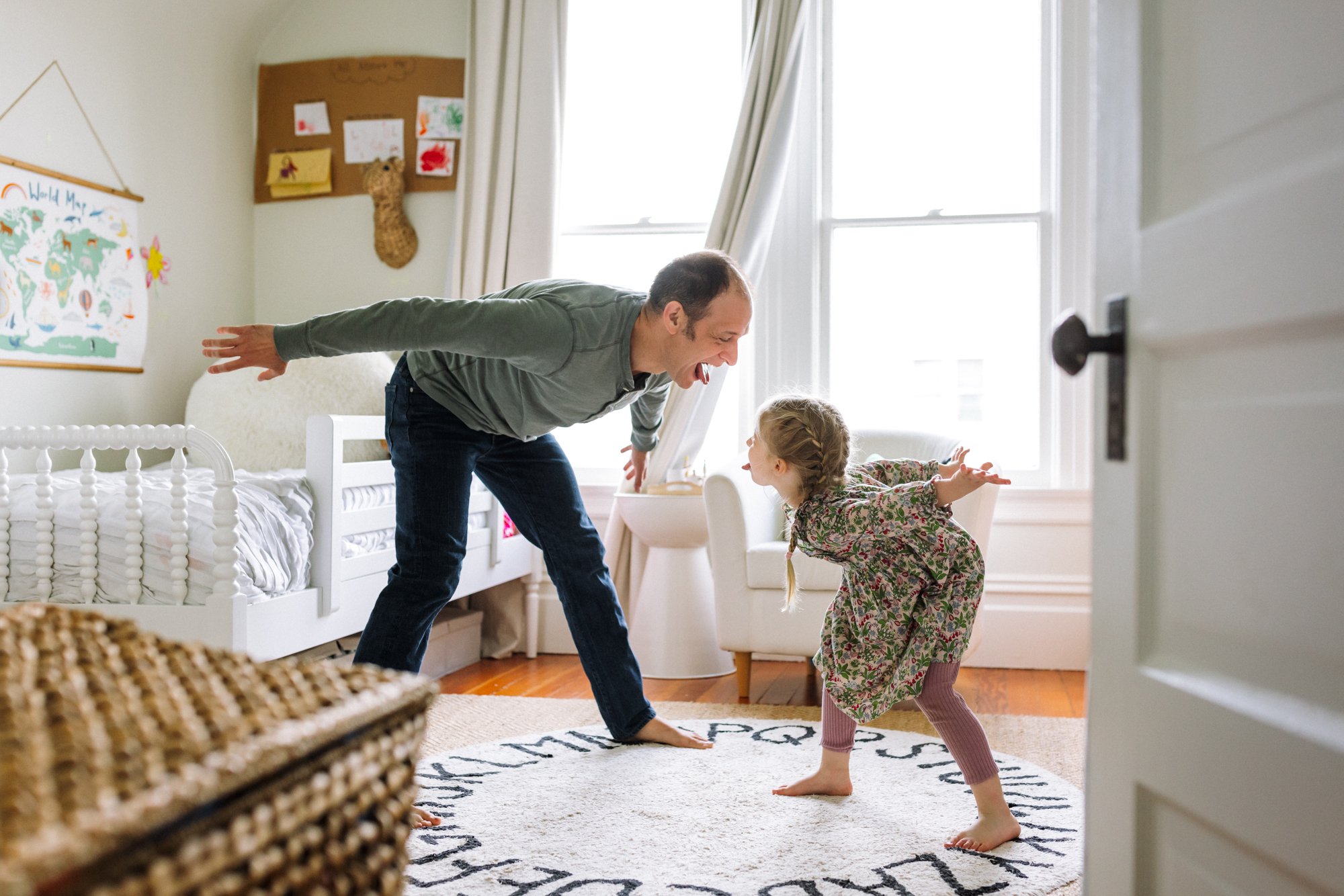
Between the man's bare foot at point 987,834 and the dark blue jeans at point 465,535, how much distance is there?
76 cm

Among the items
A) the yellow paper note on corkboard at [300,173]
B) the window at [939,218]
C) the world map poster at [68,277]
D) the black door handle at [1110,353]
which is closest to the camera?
the black door handle at [1110,353]

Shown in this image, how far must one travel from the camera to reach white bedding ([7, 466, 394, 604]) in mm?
2049

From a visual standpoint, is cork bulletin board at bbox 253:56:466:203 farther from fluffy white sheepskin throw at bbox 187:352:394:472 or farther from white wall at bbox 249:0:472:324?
fluffy white sheepskin throw at bbox 187:352:394:472

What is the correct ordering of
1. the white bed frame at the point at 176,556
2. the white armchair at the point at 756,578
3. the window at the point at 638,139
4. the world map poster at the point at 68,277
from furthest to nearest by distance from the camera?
1. the window at the point at 638,139
2. the world map poster at the point at 68,277
3. the white armchair at the point at 756,578
4. the white bed frame at the point at 176,556

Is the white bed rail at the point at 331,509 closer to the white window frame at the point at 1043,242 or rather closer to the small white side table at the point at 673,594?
the small white side table at the point at 673,594

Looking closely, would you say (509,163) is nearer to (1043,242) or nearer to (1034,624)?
(1043,242)

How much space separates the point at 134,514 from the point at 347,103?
2.20m

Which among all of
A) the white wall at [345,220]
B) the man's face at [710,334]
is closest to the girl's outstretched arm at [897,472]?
the man's face at [710,334]

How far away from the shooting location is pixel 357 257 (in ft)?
12.3

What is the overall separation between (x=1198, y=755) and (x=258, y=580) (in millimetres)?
1833

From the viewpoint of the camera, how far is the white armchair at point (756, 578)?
2680 mm

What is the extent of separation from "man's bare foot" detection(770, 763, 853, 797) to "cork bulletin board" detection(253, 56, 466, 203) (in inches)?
98.5

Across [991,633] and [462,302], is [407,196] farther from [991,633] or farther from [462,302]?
[991,633]

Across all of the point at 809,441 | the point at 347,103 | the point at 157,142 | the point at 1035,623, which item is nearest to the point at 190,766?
the point at 809,441
